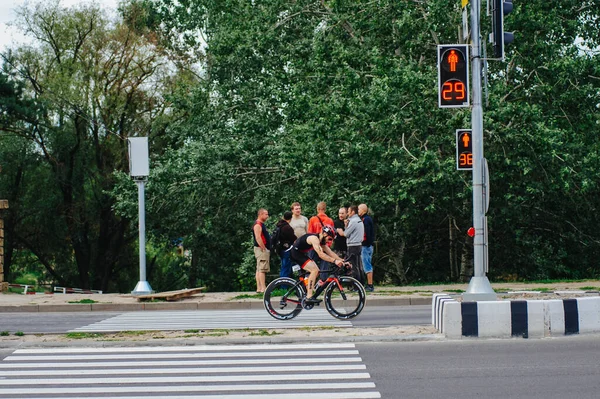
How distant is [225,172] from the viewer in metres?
30.7

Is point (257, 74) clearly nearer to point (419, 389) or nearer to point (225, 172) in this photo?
point (225, 172)

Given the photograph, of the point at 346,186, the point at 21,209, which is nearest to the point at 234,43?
the point at 346,186

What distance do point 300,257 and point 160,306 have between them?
5074 mm

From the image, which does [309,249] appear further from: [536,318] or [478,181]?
[536,318]

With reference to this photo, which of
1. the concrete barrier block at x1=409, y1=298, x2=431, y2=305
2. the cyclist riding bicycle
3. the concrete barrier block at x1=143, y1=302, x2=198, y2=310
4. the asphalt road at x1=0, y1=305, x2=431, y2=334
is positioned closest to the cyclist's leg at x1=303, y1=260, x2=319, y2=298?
the cyclist riding bicycle

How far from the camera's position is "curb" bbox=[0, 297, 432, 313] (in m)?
18.0

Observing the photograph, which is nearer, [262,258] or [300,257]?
[300,257]

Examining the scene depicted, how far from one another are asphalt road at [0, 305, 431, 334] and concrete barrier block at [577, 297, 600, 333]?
2.56 m

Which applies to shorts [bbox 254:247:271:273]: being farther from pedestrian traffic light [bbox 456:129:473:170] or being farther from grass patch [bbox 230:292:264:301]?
pedestrian traffic light [bbox 456:129:473:170]

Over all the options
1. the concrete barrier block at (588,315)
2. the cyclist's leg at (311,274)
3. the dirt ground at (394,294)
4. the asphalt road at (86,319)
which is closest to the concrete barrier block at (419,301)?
the dirt ground at (394,294)

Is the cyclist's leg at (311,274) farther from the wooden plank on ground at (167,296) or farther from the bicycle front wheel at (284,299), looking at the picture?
the wooden plank on ground at (167,296)

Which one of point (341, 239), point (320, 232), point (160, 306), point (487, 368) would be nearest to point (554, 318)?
point (487, 368)

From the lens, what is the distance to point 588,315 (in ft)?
38.9

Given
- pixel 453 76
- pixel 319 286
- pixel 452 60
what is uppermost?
pixel 452 60
